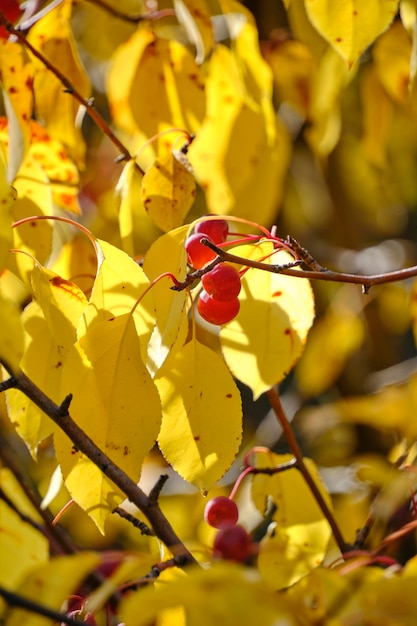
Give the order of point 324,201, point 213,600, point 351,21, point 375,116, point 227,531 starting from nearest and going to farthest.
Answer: point 213,600 → point 351,21 → point 227,531 → point 375,116 → point 324,201

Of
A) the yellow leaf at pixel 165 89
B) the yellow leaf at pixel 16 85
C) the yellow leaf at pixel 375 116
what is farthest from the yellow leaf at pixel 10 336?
the yellow leaf at pixel 375 116

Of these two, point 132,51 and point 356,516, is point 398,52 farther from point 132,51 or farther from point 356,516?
point 356,516

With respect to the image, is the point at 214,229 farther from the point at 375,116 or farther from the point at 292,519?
the point at 375,116

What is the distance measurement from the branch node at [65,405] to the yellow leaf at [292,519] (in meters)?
0.30

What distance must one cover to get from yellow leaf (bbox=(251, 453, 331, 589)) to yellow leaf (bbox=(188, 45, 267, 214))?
372mm

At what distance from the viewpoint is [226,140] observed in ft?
3.99

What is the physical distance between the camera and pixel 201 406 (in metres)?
0.76

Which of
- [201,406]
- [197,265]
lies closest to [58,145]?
[197,265]

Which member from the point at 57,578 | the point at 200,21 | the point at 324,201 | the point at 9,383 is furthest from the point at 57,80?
the point at 324,201

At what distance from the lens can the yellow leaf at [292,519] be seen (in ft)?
3.21

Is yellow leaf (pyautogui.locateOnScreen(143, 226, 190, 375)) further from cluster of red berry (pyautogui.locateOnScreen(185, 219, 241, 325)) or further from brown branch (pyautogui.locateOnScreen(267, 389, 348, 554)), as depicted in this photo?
brown branch (pyautogui.locateOnScreen(267, 389, 348, 554))

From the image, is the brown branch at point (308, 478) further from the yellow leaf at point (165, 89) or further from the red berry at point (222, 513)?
the yellow leaf at point (165, 89)

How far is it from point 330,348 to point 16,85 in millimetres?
1257

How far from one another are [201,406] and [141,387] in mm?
72
